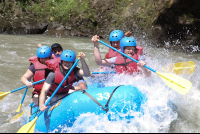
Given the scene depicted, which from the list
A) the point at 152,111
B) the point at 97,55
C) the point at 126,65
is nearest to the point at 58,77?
the point at 97,55

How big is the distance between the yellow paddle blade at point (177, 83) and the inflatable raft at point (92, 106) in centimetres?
55

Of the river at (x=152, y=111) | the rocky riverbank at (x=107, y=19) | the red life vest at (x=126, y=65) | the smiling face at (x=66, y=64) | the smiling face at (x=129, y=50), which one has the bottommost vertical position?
the river at (x=152, y=111)

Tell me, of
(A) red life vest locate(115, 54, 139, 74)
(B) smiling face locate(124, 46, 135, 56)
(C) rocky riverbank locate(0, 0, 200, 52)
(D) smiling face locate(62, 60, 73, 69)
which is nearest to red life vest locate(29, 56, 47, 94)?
(D) smiling face locate(62, 60, 73, 69)

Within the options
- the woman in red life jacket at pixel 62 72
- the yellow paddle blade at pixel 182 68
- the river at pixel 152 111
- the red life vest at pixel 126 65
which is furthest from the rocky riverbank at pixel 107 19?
the woman in red life jacket at pixel 62 72

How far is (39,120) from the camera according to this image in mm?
3383

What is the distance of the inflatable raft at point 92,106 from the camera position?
3.23 meters

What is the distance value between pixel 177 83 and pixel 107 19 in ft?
29.3

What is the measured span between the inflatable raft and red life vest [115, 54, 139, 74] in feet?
3.04

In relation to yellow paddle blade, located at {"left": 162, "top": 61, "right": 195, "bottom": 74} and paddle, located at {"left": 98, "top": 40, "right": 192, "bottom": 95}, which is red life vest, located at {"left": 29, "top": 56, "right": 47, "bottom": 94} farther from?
yellow paddle blade, located at {"left": 162, "top": 61, "right": 195, "bottom": 74}

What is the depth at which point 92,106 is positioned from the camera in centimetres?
325

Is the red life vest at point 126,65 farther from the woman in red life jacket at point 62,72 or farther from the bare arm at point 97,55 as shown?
the woman in red life jacket at point 62,72

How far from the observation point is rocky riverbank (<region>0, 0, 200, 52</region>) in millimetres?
9719

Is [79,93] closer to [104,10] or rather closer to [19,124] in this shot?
[19,124]

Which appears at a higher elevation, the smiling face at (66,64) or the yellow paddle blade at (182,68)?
the smiling face at (66,64)
